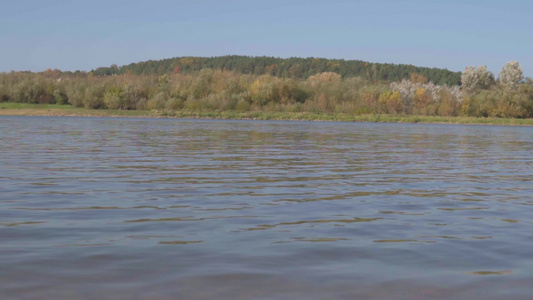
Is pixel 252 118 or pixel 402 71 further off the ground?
pixel 402 71

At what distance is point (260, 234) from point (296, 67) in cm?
16432

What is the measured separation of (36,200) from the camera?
419 inches

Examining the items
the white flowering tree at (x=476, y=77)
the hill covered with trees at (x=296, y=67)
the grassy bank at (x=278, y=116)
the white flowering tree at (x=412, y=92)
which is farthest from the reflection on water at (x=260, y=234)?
Answer: the hill covered with trees at (x=296, y=67)

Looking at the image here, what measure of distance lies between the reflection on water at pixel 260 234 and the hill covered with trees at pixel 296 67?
15465 centimetres

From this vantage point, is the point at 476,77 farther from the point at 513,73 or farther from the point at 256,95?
the point at 256,95

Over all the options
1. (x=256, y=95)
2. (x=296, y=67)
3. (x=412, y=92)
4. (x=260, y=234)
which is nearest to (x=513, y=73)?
(x=412, y=92)

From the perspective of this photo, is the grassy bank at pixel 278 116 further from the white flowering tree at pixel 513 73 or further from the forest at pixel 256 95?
the white flowering tree at pixel 513 73

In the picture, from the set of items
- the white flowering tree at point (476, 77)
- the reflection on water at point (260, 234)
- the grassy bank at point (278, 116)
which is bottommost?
the grassy bank at point (278, 116)

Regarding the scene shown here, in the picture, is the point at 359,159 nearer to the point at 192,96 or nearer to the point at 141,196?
the point at 141,196

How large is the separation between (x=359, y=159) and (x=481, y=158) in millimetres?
5221

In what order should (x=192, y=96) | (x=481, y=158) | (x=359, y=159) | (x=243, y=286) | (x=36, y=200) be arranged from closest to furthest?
(x=243, y=286) < (x=36, y=200) < (x=359, y=159) < (x=481, y=158) < (x=192, y=96)

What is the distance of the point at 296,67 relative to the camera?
171 m

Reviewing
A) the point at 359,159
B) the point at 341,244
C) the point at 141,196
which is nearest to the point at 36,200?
the point at 141,196

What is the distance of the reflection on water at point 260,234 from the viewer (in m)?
5.84
